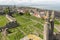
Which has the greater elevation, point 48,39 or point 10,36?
point 48,39

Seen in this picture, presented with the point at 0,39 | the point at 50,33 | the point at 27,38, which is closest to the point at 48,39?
the point at 50,33

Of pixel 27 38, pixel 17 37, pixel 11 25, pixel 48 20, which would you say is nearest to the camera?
pixel 48 20

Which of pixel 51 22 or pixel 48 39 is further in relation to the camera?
pixel 51 22

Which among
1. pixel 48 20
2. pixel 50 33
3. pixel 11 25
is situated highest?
pixel 48 20

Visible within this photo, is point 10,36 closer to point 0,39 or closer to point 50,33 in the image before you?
point 0,39

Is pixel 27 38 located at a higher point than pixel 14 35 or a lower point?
higher

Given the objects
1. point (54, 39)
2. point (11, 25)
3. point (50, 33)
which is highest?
point (50, 33)

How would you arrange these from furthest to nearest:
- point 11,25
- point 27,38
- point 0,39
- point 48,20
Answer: point 11,25, point 0,39, point 27,38, point 48,20

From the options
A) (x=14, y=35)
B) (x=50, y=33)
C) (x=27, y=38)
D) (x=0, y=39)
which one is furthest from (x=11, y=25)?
(x=50, y=33)

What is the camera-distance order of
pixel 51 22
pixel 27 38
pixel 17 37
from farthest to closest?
pixel 17 37
pixel 27 38
pixel 51 22

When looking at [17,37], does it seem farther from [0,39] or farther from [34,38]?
[34,38]
